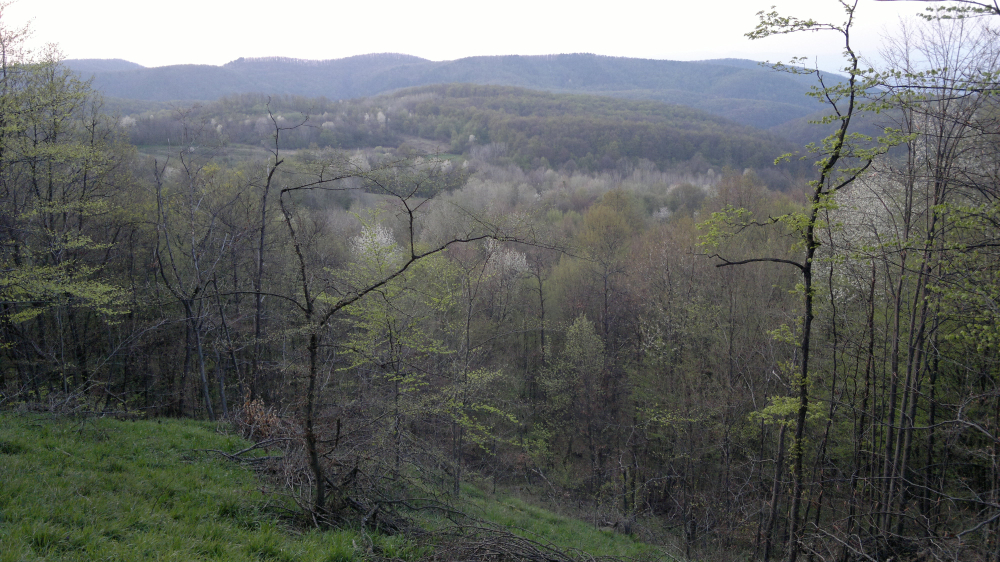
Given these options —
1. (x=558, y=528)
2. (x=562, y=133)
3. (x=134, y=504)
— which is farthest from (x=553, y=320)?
(x=562, y=133)

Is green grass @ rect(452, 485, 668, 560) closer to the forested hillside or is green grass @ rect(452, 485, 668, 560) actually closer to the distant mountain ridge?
the forested hillside

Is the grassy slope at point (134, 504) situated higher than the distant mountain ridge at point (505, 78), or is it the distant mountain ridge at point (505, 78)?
the distant mountain ridge at point (505, 78)

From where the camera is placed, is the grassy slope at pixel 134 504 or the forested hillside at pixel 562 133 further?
the forested hillside at pixel 562 133

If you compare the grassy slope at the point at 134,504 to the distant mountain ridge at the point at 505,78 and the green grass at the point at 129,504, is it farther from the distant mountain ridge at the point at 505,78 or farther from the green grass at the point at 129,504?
the distant mountain ridge at the point at 505,78

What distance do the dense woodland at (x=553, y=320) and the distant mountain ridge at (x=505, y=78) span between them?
5238 centimetres

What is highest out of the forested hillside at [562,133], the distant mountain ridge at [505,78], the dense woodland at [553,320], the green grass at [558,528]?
the distant mountain ridge at [505,78]

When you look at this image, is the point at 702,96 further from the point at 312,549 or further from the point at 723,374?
the point at 312,549

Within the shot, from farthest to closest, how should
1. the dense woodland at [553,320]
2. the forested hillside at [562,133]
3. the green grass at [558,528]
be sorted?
the forested hillside at [562,133] → the green grass at [558,528] → the dense woodland at [553,320]

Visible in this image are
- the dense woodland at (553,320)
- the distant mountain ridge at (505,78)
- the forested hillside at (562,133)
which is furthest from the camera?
the distant mountain ridge at (505,78)

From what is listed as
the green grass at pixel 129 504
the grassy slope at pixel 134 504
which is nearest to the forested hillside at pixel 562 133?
the grassy slope at pixel 134 504

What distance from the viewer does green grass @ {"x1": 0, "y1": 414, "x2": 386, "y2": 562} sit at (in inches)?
153

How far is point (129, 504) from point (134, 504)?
0.06 metres

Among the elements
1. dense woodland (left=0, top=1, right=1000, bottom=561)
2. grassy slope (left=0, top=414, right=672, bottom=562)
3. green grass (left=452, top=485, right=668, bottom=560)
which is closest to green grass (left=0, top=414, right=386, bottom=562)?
grassy slope (left=0, top=414, right=672, bottom=562)

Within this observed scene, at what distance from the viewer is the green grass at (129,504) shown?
12.8 feet
